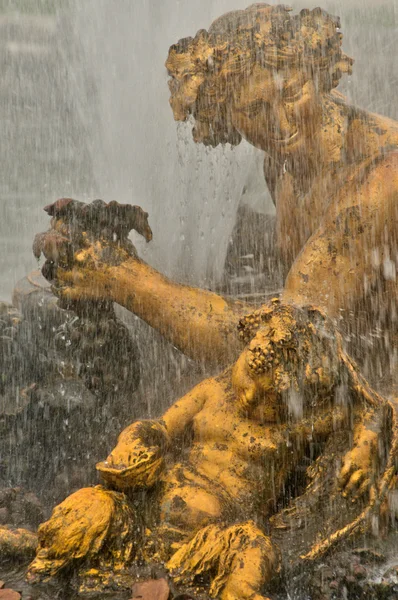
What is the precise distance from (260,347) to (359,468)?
1.47 feet

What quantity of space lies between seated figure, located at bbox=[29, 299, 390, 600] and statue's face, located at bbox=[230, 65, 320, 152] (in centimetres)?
95

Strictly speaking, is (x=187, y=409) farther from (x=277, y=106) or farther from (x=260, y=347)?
(x=277, y=106)

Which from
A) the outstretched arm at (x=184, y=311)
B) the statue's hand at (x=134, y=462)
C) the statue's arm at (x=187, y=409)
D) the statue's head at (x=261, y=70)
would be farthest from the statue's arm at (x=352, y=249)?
the statue's hand at (x=134, y=462)

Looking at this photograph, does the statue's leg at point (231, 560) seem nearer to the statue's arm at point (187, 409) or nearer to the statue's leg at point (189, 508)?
the statue's leg at point (189, 508)

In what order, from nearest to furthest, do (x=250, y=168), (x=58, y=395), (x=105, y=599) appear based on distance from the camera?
1. (x=105, y=599)
2. (x=58, y=395)
3. (x=250, y=168)

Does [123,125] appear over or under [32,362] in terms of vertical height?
over

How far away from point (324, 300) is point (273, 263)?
43.5 inches

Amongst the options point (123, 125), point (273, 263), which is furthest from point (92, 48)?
point (273, 263)

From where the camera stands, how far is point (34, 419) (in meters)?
3.13

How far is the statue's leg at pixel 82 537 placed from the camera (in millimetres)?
1961

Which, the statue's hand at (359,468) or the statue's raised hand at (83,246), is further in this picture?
the statue's raised hand at (83,246)

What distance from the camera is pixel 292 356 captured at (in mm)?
2121

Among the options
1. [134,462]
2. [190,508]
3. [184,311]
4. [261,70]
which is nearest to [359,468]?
[190,508]

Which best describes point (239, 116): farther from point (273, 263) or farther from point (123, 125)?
point (123, 125)
